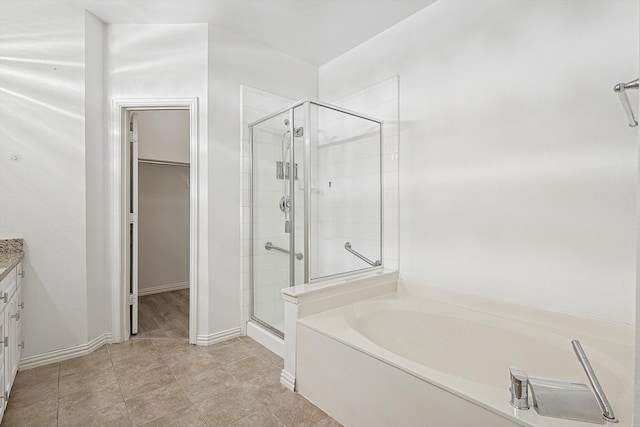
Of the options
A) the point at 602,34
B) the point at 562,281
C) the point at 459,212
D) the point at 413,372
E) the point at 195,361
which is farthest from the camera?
the point at 195,361

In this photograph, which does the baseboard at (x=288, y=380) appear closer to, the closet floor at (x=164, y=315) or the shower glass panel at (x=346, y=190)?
the shower glass panel at (x=346, y=190)

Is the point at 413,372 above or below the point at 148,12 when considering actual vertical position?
below

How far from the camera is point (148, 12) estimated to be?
2457 mm

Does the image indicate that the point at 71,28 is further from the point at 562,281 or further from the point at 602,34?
the point at 562,281

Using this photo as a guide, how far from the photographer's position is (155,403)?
182 centimetres

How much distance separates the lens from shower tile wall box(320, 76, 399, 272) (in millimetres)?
2604

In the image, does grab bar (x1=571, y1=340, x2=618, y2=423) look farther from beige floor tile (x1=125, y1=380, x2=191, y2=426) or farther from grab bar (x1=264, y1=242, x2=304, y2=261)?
beige floor tile (x1=125, y1=380, x2=191, y2=426)

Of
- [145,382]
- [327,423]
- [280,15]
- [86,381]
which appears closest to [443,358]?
[327,423]

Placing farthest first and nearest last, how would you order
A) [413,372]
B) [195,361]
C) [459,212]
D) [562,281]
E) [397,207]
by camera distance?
[397,207], [195,361], [459,212], [562,281], [413,372]

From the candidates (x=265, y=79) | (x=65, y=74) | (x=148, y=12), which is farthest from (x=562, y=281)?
(x=65, y=74)

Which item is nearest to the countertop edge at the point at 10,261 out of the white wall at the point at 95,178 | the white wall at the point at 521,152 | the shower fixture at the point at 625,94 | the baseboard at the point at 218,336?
the white wall at the point at 95,178

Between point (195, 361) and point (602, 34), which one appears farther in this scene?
point (195, 361)

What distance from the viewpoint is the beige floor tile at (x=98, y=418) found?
165 cm

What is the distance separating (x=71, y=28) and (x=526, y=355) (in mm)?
3732
